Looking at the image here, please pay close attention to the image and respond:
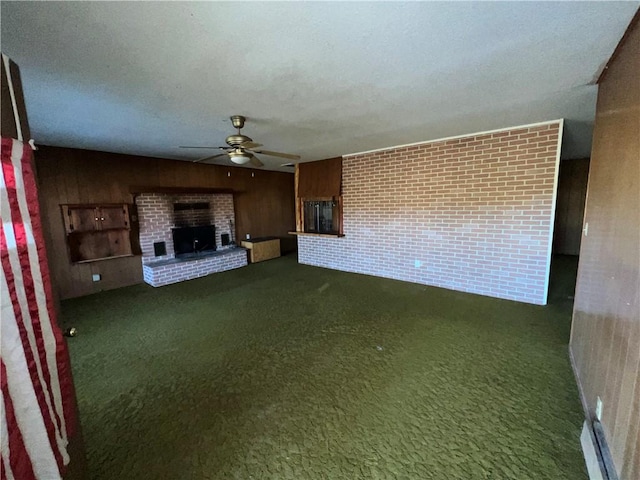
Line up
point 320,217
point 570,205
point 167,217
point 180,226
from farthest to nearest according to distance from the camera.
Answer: point 570,205 → point 320,217 → point 180,226 → point 167,217

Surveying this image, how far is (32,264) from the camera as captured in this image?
862 mm

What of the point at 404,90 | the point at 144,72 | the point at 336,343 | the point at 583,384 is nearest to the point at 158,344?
the point at 336,343

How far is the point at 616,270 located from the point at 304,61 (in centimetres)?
214

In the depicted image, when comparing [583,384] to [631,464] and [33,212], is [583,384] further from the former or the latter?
[33,212]

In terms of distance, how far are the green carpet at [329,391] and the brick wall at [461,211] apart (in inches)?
24.2

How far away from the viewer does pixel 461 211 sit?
399cm

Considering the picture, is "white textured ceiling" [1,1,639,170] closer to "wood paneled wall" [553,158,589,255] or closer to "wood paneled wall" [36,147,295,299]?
"wood paneled wall" [36,147,295,299]

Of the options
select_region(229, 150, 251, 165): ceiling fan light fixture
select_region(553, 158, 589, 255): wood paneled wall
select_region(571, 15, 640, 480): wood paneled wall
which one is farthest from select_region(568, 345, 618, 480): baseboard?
select_region(553, 158, 589, 255): wood paneled wall

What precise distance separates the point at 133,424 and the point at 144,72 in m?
2.31

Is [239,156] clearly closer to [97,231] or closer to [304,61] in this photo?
[304,61]

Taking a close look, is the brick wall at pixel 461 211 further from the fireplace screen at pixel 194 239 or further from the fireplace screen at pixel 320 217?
the fireplace screen at pixel 194 239

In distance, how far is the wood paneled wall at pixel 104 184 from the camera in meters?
3.98

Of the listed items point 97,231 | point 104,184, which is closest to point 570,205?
point 104,184

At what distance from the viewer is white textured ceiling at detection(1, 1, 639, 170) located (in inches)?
51.9
